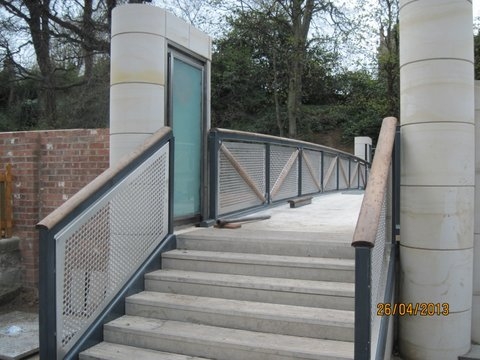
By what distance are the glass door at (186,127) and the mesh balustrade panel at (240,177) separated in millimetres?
366

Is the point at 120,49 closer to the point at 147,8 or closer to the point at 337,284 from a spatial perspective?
the point at 147,8

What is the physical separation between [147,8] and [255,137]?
245 centimetres

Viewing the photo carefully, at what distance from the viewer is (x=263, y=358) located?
318 cm

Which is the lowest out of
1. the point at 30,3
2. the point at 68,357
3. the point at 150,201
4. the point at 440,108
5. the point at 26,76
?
the point at 68,357

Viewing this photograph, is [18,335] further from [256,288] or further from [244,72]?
[244,72]

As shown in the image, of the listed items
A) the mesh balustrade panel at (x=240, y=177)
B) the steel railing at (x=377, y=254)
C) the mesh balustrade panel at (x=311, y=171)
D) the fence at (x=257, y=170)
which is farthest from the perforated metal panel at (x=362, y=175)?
the steel railing at (x=377, y=254)

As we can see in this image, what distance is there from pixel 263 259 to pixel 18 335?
2.60 meters

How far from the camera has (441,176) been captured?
414 cm

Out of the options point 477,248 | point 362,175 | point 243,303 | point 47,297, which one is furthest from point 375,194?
point 362,175

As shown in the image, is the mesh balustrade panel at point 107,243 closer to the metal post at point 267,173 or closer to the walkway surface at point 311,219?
the walkway surface at point 311,219

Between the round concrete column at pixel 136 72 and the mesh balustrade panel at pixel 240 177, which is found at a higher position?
the round concrete column at pixel 136 72

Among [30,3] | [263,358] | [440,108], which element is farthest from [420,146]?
[30,3]

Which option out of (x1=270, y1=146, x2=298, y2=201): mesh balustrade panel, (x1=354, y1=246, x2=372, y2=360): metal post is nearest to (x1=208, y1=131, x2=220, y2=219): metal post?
(x1=270, y1=146, x2=298, y2=201): mesh balustrade panel

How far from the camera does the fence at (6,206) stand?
597cm
